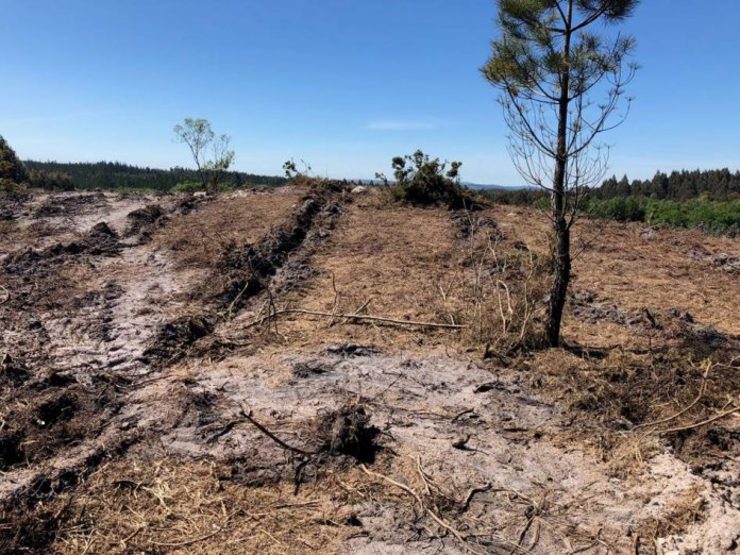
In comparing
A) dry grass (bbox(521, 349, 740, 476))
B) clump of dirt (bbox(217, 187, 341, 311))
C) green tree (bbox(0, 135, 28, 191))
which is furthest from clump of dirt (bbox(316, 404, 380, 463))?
green tree (bbox(0, 135, 28, 191))

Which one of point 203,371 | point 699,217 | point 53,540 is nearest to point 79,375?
point 203,371

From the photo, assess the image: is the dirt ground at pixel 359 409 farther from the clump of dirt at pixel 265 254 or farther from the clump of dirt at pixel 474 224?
the clump of dirt at pixel 474 224

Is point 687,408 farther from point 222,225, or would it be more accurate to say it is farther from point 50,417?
point 222,225

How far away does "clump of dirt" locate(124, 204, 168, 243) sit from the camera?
936cm

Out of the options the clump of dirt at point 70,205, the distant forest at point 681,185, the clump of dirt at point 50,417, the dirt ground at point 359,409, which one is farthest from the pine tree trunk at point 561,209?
the distant forest at point 681,185

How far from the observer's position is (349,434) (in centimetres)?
346

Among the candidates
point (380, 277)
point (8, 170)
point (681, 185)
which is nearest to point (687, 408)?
point (380, 277)

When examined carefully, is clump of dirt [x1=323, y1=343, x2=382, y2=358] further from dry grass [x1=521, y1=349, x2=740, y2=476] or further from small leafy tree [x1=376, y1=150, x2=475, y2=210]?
small leafy tree [x1=376, y1=150, x2=475, y2=210]

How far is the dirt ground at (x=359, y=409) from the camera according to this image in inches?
111

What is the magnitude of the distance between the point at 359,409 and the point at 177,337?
2.31 m

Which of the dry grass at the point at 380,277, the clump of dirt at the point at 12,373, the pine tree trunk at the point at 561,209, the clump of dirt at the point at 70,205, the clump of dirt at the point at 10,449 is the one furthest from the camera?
the clump of dirt at the point at 70,205

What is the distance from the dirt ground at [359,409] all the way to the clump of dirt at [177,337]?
33 millimetres

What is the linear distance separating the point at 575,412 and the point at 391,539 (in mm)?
1859

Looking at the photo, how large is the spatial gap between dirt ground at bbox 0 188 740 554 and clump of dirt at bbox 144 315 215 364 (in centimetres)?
3
